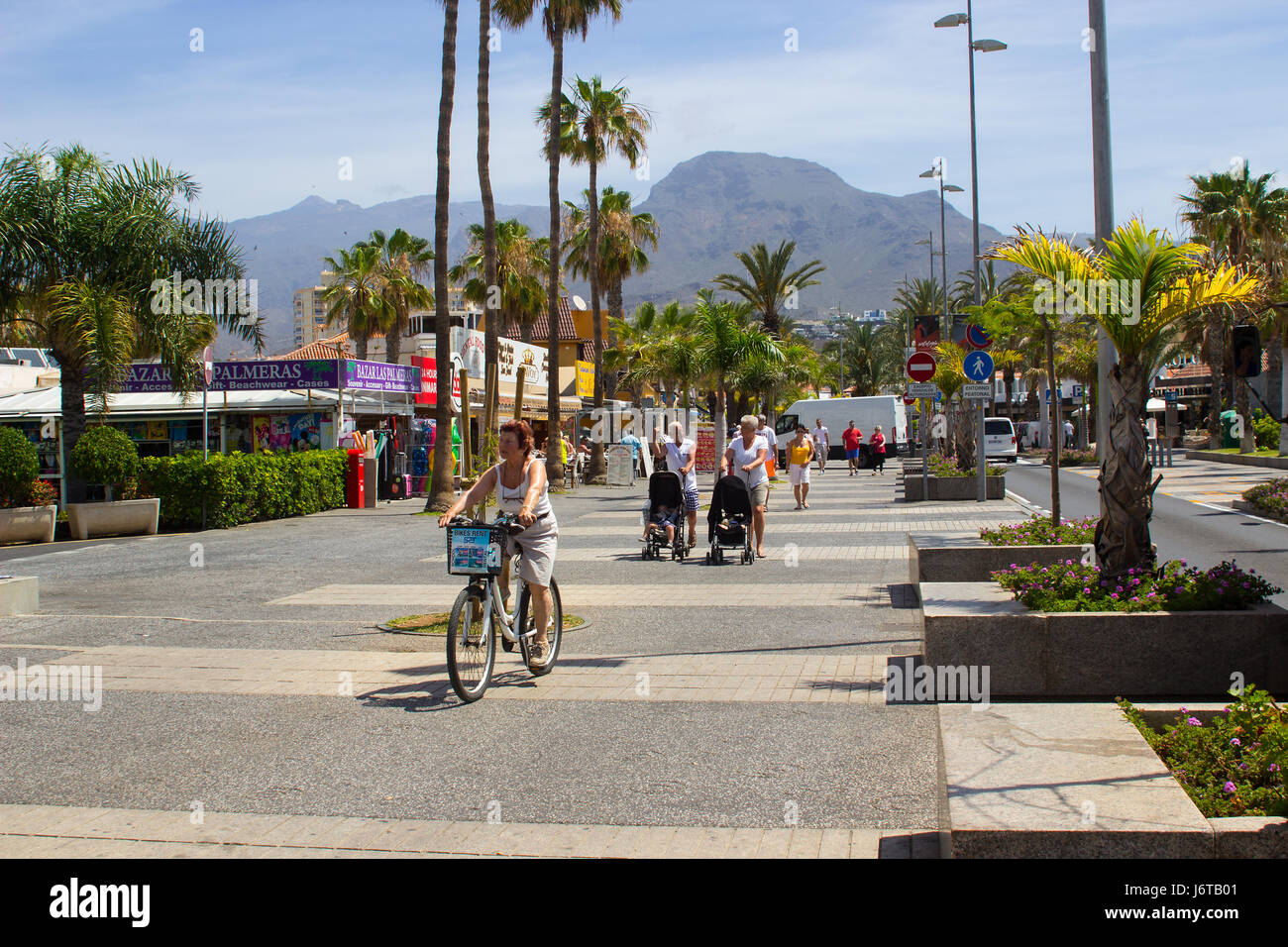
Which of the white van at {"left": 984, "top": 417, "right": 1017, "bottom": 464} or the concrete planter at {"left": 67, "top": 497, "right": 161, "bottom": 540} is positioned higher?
the white van at {"left": 984, "top": 417, "right": 1017, "bottom": 464}

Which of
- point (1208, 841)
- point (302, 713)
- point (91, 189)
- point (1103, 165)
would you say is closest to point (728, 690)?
point (302, 713)

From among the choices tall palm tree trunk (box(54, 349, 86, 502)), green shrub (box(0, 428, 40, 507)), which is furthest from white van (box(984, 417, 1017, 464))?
green shrub (box(0, 428, 40, 507))

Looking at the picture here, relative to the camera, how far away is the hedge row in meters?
19.9

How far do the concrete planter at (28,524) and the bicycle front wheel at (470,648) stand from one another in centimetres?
1419

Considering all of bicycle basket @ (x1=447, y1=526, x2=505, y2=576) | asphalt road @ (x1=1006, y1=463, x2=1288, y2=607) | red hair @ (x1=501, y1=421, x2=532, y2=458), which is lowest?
asphalt road @ (x1=1006, y1=463, x2=1288, y2=607)

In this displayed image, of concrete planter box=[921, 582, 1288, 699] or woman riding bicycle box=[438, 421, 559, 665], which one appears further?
woman riding bicycle box=[438, 421, 559, 665]

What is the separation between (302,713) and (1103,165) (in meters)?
7.30

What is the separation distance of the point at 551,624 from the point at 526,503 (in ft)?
3.50

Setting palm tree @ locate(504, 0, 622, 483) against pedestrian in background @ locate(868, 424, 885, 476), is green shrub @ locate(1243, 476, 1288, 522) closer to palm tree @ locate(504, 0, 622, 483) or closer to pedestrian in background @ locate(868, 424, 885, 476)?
palm tree @ locate(504, 0, 622, 483)

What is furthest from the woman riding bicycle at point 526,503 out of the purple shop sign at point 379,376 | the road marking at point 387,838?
the purple shop sign at point 379,376

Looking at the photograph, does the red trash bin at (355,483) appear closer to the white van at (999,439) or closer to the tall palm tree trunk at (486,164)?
the tall palm tree trunk at (486,164)

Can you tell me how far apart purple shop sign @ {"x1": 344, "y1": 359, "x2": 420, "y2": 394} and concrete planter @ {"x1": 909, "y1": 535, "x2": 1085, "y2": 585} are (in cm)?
1737

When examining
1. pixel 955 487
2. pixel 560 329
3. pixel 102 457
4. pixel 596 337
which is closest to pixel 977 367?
pixel 955 487
